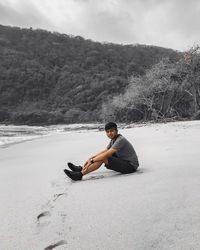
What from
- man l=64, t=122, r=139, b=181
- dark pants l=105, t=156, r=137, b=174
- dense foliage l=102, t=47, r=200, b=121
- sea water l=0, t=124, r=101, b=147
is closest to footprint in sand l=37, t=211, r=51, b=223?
man l=64, t=122, r=139, b=181

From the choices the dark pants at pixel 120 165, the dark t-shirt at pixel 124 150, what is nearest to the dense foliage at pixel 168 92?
the dark t-shirt at pixel 124 150

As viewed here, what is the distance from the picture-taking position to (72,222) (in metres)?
3.61

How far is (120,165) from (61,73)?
6599 centimetres

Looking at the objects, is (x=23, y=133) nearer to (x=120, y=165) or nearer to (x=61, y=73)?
(x=120, y=165)

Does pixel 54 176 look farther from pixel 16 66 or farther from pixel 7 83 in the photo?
pixel 16 66

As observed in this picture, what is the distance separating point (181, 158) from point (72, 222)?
3875 mm

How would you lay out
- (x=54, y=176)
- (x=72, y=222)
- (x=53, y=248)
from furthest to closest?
(x=54, y=176)
(x=72, y=222)
(x=53, y=248)

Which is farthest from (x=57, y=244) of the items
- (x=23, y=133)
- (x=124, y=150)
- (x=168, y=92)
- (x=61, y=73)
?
(x=61, y=73)

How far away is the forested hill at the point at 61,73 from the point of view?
5653cm

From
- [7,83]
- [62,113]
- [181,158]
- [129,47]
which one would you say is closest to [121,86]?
[62,113]

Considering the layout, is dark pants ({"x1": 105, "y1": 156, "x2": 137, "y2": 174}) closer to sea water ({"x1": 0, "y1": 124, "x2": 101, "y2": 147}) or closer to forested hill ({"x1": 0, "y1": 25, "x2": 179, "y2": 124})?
sea water ({"x1": 0, "y1": 124, "x2": 101, "y2": 147})

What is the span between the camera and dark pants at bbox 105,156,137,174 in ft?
20.5

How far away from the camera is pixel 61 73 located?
7106cm

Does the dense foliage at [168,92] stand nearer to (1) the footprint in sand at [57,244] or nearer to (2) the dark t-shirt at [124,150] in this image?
(2) the dark t-shirt at [124,150]
